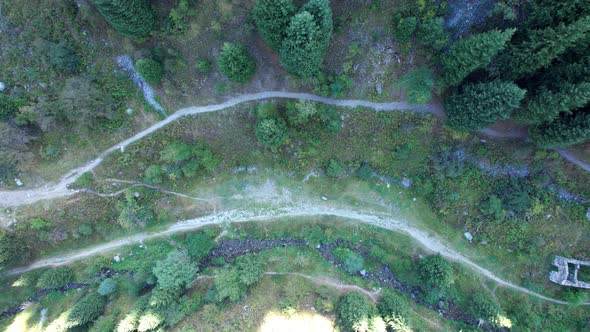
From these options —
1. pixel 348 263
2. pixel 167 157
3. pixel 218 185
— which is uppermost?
pixel 167 157

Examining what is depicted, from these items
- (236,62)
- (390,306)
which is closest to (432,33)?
(236,62)

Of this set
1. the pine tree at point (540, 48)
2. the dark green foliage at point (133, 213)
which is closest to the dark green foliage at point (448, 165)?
the pine tree at point (540, 48)

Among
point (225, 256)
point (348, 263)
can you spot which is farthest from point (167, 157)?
point (348, 263)

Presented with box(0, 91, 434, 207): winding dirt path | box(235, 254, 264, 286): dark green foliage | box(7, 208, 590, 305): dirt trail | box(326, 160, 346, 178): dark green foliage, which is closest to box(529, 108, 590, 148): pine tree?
box(0, 91, 434, 207): winding dirt path

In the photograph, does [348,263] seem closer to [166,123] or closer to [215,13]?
[166,123]

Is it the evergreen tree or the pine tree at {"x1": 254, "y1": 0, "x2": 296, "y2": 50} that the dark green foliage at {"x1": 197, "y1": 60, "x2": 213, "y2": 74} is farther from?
the pine tree at {"x1": 254, "y1": 0, "x2": 296, "y2": 50}

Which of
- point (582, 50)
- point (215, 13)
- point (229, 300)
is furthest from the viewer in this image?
point (229, 300)

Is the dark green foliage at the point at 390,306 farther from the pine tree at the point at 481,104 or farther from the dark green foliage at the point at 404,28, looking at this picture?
the dark green foliage at the point at 404,28
